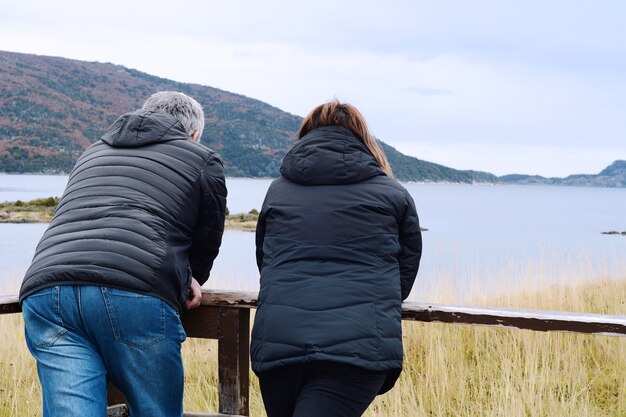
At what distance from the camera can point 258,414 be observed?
397 cm

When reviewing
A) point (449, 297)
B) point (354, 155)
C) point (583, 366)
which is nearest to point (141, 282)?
point (354, 155)

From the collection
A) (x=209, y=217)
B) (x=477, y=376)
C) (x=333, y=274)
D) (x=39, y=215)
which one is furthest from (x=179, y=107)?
(x=39, y=215)

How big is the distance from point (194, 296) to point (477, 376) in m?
2.52

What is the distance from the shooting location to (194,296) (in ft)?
8.57

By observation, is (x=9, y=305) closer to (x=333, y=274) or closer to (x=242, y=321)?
(x=242, y=321)

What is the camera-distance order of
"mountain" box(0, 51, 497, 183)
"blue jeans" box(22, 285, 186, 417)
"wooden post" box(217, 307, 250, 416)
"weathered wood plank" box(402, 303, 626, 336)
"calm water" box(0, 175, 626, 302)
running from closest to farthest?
"blue jeans" box(22, 285, 186, 417) < "weathered wood plank" box(402, 303, 626, 336) < "wooden post" box(217, 307, 250, 416) < "calm water" box(0, 175, 626, 302) < "mountain" box(0, 51, 497, 183)

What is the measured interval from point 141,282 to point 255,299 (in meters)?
0.64

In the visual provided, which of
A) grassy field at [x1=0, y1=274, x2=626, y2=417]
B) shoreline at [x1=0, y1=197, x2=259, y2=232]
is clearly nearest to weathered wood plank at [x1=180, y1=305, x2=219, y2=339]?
grassy field at [x1=0, y1=274, x2=626, y2=417]

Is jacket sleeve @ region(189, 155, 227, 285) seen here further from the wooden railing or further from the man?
the wooden railing

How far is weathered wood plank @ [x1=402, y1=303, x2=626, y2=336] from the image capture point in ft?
8.30

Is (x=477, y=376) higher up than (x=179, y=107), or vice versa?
(x=179, y=107)

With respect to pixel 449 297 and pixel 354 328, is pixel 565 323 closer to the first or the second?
pixel 354 328

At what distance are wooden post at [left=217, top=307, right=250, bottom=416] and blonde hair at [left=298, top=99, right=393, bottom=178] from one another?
83cm

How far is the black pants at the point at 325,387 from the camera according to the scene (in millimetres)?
2020
